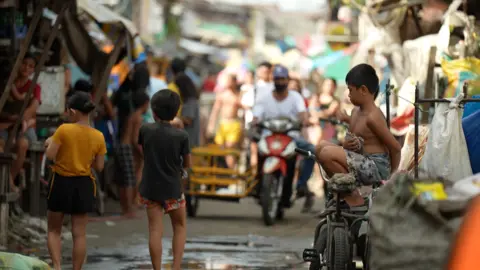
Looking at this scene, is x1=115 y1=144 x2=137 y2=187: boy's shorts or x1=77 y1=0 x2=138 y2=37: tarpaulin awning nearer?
x1=77 y1=0 x2=138 y2=37: tarpaulin awning

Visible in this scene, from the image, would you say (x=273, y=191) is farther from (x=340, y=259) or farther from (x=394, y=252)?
(x=394, y=252)

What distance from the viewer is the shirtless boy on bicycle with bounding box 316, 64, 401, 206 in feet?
29.5

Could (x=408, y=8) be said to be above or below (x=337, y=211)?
above

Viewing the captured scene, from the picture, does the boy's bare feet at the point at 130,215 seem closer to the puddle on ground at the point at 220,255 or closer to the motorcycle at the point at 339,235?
the puddle on ground at the point at 220,255

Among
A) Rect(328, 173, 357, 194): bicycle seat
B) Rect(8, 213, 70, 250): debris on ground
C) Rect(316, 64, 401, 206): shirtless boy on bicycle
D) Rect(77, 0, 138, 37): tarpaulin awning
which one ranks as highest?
Rect(77, 0, 138, 37): tarpaulin awning

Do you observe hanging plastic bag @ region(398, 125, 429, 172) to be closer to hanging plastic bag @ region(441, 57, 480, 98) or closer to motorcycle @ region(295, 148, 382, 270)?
motorcycle @ region(295, 148, 382, 270)

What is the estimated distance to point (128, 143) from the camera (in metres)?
16.5

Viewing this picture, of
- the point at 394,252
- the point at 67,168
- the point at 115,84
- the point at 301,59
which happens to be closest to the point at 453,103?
the point at 394,252

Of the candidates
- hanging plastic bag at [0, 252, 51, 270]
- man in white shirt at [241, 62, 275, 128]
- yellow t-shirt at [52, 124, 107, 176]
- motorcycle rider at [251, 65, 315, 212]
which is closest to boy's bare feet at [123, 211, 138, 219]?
motorcycle rider at [251, 65, 315, 212]

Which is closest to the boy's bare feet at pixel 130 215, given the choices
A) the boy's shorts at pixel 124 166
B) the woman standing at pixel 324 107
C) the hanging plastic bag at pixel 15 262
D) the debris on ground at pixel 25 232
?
the boy's shorts at pixel 124 166

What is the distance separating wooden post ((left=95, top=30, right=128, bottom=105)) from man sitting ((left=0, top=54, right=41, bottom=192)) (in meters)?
1.23

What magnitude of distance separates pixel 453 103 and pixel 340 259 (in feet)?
4.36

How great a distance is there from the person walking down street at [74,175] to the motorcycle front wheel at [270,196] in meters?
5.58

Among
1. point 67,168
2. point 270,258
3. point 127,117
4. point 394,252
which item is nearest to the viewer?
point 394,252
